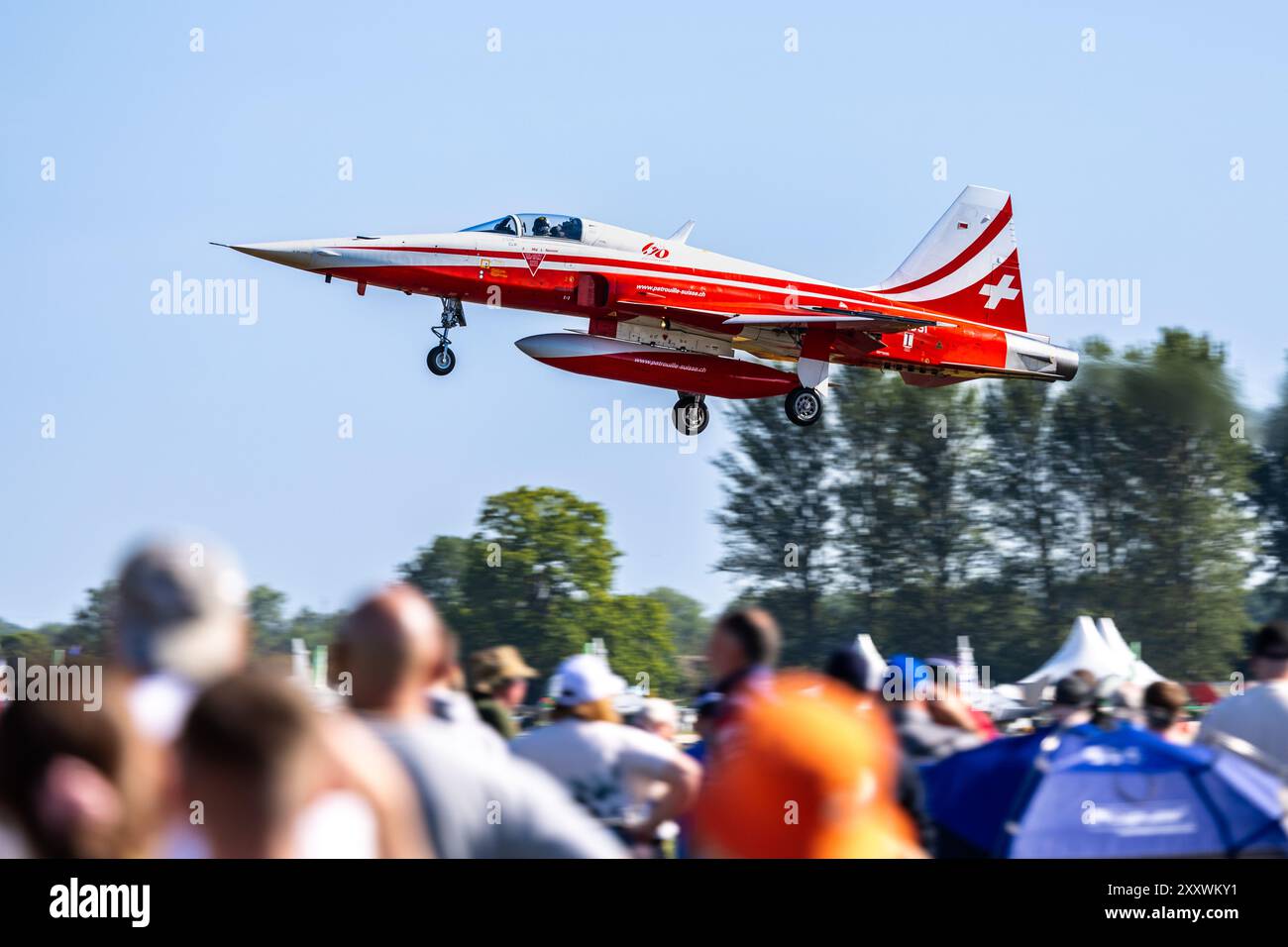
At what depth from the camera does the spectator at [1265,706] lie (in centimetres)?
721

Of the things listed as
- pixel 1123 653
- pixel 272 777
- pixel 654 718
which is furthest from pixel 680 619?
pixel 272 777

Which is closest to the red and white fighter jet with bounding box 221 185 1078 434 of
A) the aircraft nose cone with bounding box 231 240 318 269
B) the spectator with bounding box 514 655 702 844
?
the aircraft nose cone with bounding box 231 240 318 269

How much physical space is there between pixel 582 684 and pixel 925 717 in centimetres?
176

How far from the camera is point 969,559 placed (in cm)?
4331

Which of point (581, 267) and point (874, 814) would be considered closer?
point (874, 814)

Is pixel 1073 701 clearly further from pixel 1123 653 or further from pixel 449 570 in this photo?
pixel 449 570

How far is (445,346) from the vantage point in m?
21.9

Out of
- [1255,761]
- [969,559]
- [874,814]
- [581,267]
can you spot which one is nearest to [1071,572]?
[969,559]

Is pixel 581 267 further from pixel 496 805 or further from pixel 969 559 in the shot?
pixel 969 559

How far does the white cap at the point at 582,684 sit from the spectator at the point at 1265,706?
2.79 m

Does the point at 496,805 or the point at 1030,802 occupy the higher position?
the point at 496,805

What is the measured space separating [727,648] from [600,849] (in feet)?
6.76
